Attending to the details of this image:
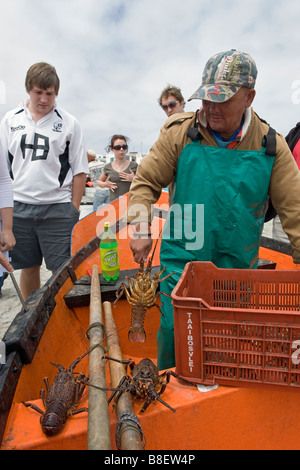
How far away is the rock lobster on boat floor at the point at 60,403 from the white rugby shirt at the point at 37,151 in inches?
101

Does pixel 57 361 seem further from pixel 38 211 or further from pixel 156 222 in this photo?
pixel 156 222

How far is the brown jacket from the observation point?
8.33 feet

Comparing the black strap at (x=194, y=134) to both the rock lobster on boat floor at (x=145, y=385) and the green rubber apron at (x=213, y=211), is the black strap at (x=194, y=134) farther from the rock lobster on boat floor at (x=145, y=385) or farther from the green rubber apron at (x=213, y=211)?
the rock lobster on boat floor at (x=145, y=385)

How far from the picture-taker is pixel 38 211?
4156 mm

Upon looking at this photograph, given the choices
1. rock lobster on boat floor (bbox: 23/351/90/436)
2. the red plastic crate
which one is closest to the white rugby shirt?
rock lobster on boat floor (bbox: 23/351/90/436)

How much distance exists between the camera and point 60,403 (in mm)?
1767

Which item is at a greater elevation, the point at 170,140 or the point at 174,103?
the point at 174,103

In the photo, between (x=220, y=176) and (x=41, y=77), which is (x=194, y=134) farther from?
(x=41, y=77)

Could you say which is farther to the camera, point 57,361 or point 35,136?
point 35,136

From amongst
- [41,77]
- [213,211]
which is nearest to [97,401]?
[213,211]

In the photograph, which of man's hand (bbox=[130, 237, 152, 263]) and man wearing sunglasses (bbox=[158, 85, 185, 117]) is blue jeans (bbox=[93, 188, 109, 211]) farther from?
man's hand (bbox=[130, 237, 152, 263])

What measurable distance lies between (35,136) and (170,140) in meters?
2.19

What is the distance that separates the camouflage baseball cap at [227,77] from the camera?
2354mm
